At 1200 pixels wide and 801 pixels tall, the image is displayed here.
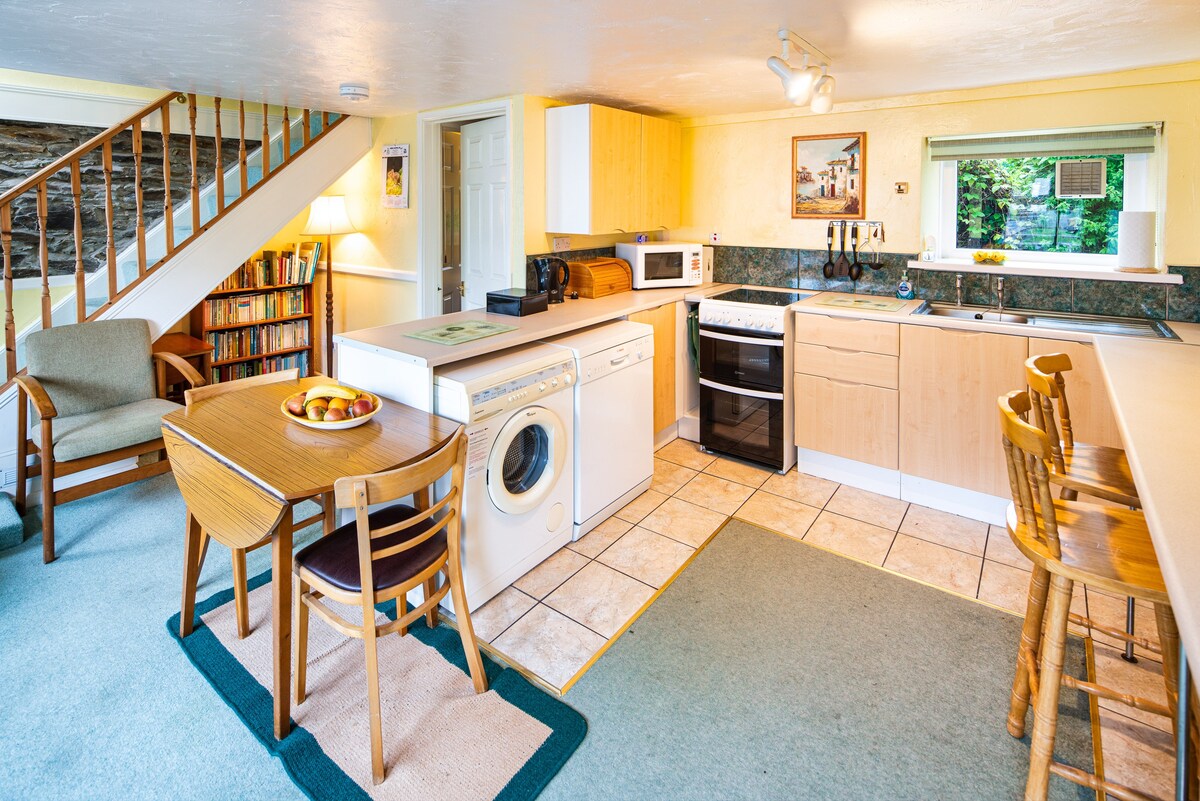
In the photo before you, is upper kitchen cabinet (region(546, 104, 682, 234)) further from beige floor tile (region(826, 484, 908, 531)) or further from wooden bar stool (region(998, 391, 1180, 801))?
wooden bar stool (region(998, 391, 1180, 801))

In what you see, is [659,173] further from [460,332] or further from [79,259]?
[79,259]

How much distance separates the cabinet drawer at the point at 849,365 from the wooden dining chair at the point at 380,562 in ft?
7.45

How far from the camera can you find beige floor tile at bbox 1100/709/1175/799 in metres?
1.69

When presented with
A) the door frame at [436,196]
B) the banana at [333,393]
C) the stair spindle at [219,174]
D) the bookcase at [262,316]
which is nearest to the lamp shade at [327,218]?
the bookcase at [262,316]

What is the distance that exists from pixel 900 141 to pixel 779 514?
2254 millimetres

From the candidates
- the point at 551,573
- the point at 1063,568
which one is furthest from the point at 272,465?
the point at 1063,568

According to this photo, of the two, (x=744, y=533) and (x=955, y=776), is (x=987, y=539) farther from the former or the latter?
(x=955, y=776)

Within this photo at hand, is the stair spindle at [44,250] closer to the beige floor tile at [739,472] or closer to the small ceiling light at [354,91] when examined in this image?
the small ceiling light at [354,91]

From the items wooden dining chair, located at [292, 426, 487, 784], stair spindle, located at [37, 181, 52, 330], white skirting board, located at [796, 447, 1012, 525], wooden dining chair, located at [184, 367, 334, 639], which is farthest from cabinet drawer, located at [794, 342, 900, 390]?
stair spindle, located at [37, 181, 52, 330]

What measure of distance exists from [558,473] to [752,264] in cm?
235

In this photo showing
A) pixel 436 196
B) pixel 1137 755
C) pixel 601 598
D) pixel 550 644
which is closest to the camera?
pixel 1137 755

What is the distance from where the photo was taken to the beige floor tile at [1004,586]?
8.13ft

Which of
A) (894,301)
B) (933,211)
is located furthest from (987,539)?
(933,211)

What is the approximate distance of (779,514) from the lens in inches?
128
